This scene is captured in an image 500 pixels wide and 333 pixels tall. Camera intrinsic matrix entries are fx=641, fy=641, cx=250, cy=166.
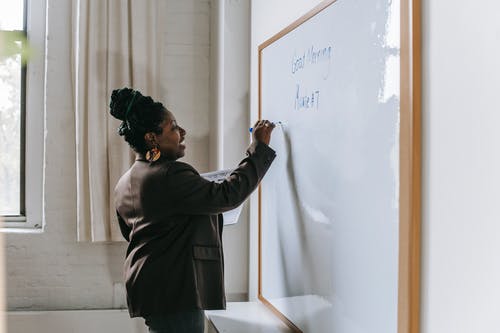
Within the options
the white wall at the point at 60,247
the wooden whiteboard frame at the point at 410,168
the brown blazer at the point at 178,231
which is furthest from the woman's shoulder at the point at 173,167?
the white wall at the point at 60,247

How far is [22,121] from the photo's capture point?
3062mm

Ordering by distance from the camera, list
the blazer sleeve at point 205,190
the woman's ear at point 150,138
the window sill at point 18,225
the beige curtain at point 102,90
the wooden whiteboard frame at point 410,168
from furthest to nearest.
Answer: the window sill at point 18,225 → the beige curtain at point 102,90 → the woman's ear at point 150,138 → the blazer sleeve at point 205,190 → the wooden whiteboard frame at point 410,168

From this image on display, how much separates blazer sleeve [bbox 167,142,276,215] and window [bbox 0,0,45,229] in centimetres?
148

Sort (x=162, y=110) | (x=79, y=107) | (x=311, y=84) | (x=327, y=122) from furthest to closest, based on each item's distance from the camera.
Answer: (x=79, y=107) → (x=162, y=110) → (x=311, y=84) → (x=327, y=122)

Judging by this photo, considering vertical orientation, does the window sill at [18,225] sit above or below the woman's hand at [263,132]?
below

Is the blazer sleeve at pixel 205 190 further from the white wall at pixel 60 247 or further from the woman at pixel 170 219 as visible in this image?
the white wall at pixel 60 247

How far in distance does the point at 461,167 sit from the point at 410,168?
0.13 meters

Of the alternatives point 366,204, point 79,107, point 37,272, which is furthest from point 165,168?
point 37,272

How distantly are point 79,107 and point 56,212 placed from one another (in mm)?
505

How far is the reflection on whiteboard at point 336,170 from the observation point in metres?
1.26

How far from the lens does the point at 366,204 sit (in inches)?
53.4

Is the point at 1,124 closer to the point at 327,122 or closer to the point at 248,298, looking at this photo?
the point at 248,298

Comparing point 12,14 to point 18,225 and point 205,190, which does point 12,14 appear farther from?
point 205,190

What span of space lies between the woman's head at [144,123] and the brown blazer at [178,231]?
0.19ft
